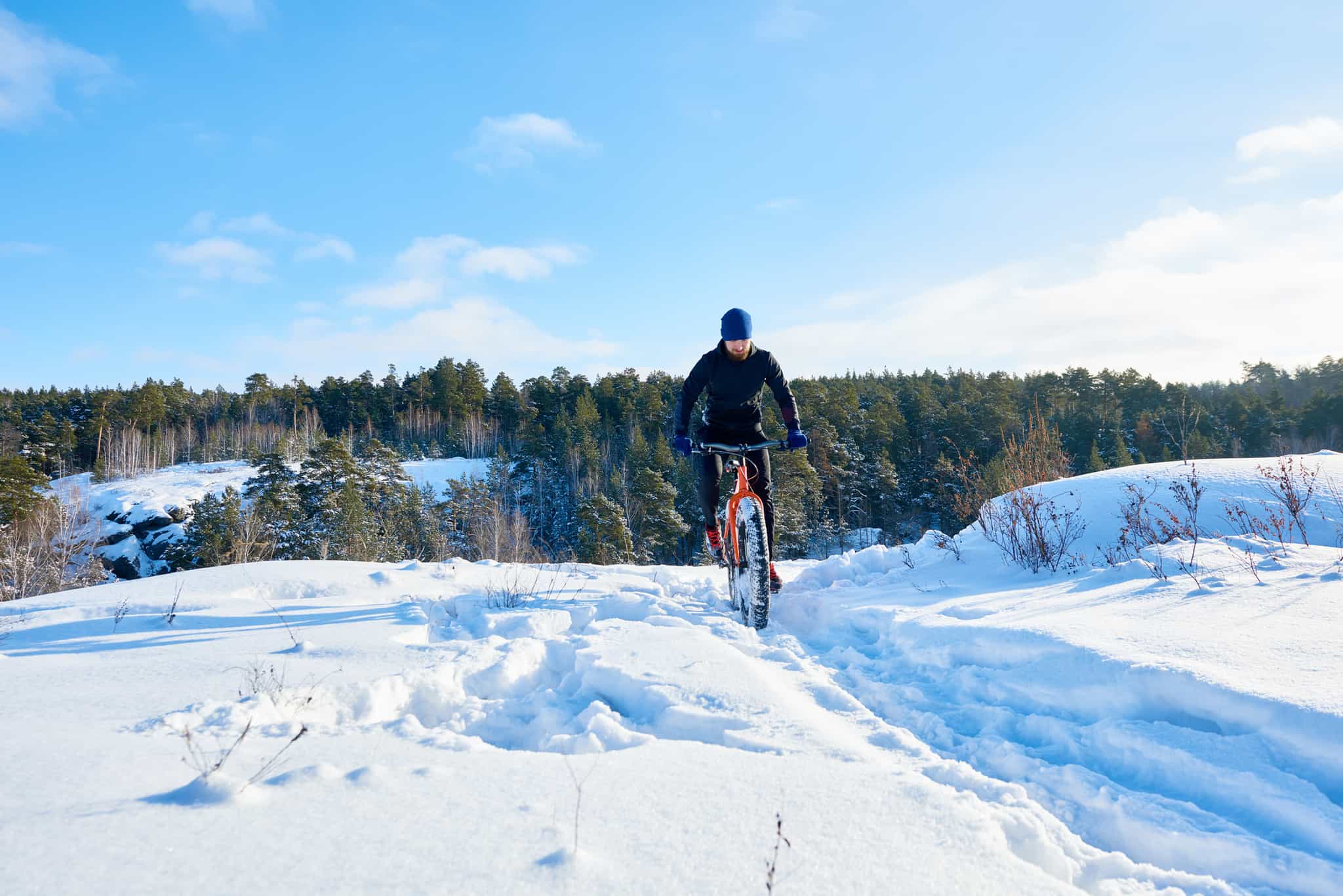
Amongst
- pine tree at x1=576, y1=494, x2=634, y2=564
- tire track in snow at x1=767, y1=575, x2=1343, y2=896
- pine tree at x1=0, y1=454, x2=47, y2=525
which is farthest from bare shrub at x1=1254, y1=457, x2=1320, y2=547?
pine tree at x1=0, y1=454, x2=47, y2=525

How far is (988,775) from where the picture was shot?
1.92 m

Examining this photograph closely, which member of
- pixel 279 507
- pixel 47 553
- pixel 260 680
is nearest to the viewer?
pixel 260 680

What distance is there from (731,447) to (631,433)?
181 feet

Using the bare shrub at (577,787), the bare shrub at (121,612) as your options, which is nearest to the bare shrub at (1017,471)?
the bare shrub at (577,787)

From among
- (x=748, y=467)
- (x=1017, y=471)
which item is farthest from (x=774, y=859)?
(x=1017, y=471)

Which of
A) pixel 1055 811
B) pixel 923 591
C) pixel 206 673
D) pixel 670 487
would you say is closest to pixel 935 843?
pixel 1055 811

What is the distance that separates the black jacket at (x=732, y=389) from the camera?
4.44 m

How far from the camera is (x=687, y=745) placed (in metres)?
1.90

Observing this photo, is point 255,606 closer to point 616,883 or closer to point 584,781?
point 584,781

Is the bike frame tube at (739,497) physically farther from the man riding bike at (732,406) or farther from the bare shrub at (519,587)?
the bare shrub at (519,587)

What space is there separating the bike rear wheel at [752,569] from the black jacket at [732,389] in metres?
0.65

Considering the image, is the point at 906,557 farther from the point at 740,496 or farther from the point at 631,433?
the point at 631,433

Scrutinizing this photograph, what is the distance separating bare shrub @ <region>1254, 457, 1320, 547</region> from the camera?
15.0 ft

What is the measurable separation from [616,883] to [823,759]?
883mm
